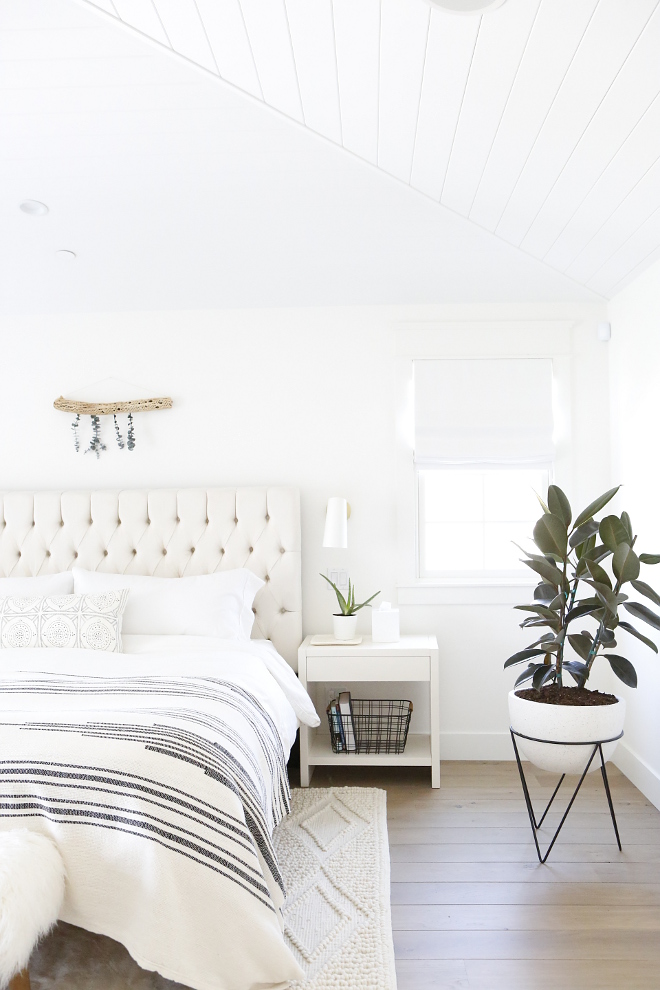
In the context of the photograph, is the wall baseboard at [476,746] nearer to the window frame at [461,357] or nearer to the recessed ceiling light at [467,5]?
the window frame at [461,357]

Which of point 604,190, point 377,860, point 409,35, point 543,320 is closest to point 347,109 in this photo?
point 409,35

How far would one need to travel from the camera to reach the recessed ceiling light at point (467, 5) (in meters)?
1.77

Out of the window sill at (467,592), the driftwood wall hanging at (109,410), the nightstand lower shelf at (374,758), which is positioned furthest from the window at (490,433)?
the driftwood wall hanging at (109,410)

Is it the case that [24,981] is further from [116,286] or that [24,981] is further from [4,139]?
[116,286]

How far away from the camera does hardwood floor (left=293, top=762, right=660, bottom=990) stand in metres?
2.00

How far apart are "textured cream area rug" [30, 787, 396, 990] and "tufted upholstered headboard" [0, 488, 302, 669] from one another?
97cm

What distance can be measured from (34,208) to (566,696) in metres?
2.97

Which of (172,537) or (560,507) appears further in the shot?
(172,537)

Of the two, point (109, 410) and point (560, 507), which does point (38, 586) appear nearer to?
point (109, 410)

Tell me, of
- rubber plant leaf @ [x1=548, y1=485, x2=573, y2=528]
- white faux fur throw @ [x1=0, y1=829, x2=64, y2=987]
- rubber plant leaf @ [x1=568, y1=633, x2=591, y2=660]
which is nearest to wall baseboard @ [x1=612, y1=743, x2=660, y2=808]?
rubber plant leaf @ [x1=568, y1=633, x2=591, y2=660]

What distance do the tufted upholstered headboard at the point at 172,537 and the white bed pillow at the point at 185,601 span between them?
0.14 m

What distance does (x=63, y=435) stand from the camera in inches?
154

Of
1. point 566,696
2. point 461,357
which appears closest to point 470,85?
point 461,357

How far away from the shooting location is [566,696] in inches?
112
